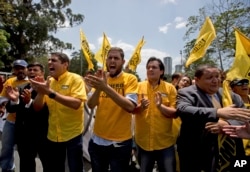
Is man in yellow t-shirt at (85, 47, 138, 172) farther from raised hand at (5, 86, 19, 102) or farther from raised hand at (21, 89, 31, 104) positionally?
raised hand at (5, 86, 19, 102)

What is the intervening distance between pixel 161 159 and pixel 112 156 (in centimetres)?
62

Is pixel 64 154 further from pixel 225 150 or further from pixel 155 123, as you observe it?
pixel 225 150

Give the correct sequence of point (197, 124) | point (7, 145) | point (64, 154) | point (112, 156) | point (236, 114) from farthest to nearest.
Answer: point (7, 145), point (64, 154), point (112, 156), point (197, 124), point (236, 114)

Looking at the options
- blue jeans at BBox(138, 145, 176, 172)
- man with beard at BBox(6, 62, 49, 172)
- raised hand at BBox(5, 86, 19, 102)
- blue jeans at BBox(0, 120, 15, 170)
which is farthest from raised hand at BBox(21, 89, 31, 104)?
blue jeans at BBox(138, 145, 176, 172)

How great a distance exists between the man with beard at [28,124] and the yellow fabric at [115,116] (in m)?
0.83

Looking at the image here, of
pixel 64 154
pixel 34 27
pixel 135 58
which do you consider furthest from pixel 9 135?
pixel 34 27

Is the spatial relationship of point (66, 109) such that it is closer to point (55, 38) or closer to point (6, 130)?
point (6, 130)

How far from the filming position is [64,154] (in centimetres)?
372

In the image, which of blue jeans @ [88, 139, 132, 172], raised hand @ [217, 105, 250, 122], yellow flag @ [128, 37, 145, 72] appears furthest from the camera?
yellow flag @ [128, 37, 145, 72]

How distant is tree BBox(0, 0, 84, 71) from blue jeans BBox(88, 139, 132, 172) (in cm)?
2212

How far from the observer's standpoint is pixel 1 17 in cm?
1912

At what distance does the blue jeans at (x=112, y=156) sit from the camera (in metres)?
3.26

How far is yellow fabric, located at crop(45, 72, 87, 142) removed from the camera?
3637 mm

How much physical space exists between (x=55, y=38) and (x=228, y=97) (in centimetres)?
2421
